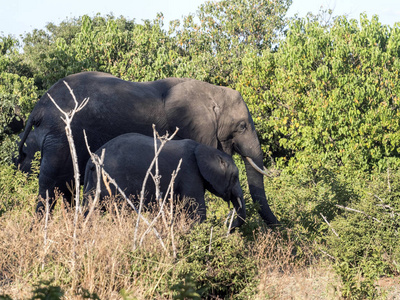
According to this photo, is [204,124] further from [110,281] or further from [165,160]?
[110,281]

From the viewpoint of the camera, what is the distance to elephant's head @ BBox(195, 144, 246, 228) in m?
7.86

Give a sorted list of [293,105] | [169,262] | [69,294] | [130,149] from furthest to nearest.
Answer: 1. [293,105]
2. [130,149]
3. [169,262]
4. [69,294]

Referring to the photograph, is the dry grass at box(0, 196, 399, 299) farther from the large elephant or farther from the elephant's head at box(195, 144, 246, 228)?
the large elephant

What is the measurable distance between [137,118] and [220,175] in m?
1.67

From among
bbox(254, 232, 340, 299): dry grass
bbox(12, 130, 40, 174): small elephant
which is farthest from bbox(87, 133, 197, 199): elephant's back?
bbox(12, 130, 40, 174): small elephant

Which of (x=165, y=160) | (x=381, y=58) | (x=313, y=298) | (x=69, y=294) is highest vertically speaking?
(x=381, y=58)

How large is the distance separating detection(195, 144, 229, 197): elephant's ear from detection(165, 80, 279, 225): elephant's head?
125 cm

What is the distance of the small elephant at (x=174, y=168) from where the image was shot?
24.7 ft

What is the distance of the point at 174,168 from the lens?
768 cm

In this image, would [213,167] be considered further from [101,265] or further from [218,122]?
[101,265]

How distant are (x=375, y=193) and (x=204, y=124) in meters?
2.60

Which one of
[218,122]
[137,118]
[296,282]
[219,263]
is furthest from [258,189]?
[219,263]

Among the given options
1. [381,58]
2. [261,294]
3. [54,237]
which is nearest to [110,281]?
[54,237]

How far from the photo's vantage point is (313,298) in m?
6.36
